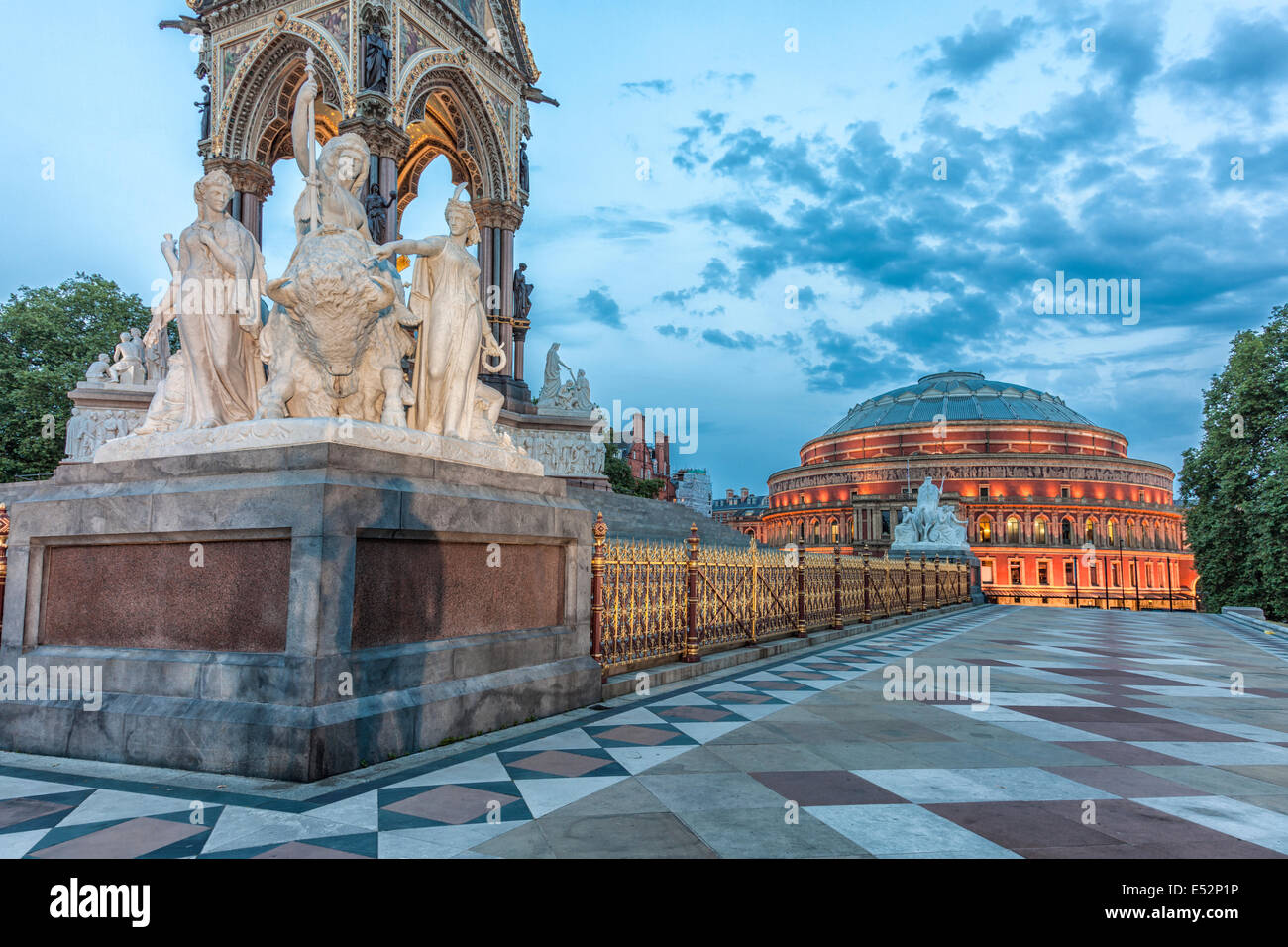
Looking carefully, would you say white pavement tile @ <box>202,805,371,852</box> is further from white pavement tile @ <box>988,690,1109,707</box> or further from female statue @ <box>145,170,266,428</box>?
white pavement tile @ <box>988,690,1109,707</box>

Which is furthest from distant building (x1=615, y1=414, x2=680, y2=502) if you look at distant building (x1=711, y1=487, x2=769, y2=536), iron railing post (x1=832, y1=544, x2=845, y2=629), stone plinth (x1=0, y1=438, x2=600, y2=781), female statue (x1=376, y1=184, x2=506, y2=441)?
stone plinth (x1=0, y1=438, x2=600, y2=781)

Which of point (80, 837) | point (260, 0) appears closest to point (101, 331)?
point (260, 0)

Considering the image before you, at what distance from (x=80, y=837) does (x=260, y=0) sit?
84.1 feet

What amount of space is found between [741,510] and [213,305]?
119383mm

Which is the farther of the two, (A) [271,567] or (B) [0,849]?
(A) [271,567]

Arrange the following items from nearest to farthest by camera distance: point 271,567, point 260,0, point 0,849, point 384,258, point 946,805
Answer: point 0,849, point 946,805, point 271,567, point 384,258, point 260,0

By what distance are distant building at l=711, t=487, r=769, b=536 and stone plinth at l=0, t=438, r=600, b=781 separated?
9280 cm

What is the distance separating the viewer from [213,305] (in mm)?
6141

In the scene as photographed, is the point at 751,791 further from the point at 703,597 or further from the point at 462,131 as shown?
the point at 462,131

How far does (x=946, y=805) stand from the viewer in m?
3.93

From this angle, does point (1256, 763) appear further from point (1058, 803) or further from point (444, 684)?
point (444, 684)

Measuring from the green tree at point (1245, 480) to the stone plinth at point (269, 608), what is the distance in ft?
91.1

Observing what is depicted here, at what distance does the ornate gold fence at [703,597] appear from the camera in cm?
763

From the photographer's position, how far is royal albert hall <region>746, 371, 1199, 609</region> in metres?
73.2
